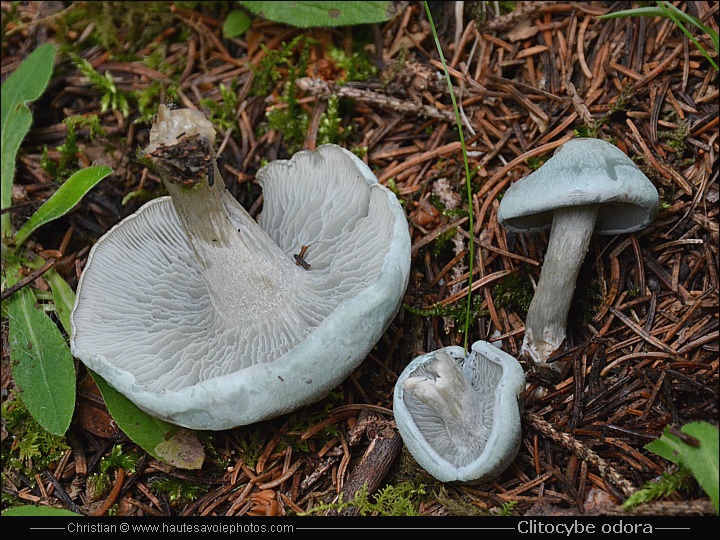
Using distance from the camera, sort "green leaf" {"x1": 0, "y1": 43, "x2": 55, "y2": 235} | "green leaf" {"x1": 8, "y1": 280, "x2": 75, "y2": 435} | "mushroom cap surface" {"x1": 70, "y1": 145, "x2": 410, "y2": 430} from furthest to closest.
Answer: "green leaf" {"x1": 0, "y1": 43, "x2": 55, "y2": 235}
"green leaf" {"x1": 8, "y1": 280, "x2": 75, "y2": 435}
"mushroom cap surface" {"x1": 70, "y1": 145, "x2": 410, "y2": 430}

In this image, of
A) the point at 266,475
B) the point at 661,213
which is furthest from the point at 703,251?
the point at 266,475

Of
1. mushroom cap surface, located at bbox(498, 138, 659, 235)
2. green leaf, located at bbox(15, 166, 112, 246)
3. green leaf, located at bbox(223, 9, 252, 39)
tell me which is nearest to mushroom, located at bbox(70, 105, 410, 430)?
green leaf, located at bbox(15, 166, 112, 246)

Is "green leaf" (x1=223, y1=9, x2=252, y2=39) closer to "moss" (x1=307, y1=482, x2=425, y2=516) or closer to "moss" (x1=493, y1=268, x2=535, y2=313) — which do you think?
"moss" (x1=493, y1=268, x2=535, y2=313)

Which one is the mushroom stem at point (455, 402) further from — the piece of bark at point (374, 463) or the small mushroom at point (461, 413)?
the piece of bark at point (374, 463)

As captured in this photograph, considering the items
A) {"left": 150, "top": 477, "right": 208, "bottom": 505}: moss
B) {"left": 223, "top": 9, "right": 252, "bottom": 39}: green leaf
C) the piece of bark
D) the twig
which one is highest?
{"left": 223, "top": 9, "right": 252, "bottom": 39}: green leaf

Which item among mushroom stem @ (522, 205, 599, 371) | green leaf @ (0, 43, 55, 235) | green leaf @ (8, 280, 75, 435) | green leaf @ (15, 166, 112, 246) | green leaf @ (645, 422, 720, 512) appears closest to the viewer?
green leaf @ (645, 422, 720, 512)

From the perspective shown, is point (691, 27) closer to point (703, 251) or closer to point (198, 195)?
point (703, 251)
